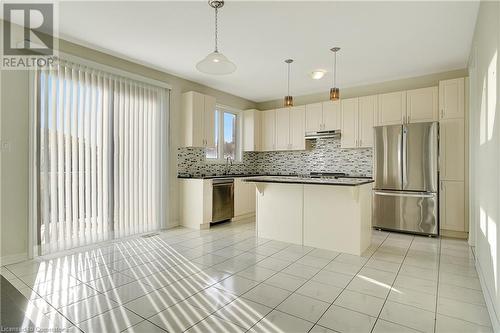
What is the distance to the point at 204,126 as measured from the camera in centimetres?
529

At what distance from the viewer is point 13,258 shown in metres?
3.09

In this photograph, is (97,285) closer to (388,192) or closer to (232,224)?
(232,224)

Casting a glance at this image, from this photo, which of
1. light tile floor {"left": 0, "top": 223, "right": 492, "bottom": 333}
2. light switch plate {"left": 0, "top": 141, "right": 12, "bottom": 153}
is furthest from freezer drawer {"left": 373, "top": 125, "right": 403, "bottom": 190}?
light switch plate {"left": 0, "top": 141, "right": 12, "bottom": 153}

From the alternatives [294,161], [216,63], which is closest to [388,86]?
[294,161]

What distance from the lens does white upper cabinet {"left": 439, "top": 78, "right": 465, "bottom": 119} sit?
13.8 feet

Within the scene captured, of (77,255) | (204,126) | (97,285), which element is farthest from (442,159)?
(77,255)

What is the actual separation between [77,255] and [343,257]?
337 cm

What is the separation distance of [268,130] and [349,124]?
2036 mm

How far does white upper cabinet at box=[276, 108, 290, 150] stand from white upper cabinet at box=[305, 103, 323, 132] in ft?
1.73

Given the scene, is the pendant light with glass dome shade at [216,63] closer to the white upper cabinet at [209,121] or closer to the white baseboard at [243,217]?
the white upper cabinet at [209,121]

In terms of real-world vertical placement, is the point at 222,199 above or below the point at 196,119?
below

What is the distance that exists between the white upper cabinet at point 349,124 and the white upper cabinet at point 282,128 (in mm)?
1333

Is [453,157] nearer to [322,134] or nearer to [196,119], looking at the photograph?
[322,134]

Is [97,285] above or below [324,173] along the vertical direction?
below
